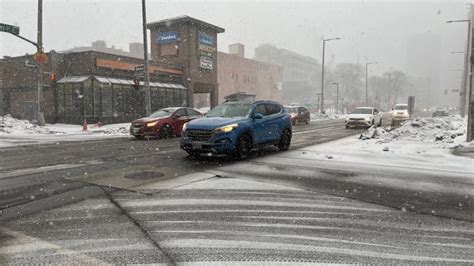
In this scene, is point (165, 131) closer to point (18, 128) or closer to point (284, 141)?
point (284, 141)

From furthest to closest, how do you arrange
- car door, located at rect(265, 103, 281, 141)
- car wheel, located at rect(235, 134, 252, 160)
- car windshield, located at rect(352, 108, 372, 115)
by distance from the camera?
car windshield, located at rect(352, 108, 372, 115) < car door, located at rect(265, 103, 281, 141) < car wheel, located at rect(235, 134, 252, 160)

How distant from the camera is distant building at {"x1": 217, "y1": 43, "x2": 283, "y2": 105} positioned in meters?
86.8

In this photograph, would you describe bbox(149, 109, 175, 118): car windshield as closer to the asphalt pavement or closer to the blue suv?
the blue suv

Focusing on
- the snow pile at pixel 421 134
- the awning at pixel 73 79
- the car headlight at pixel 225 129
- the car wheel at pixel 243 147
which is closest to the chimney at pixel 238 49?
the awning at pixel 73 79

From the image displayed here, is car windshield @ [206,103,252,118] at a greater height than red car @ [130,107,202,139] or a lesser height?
greater

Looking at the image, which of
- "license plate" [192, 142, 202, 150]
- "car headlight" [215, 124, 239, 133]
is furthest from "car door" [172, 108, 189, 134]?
"car headlight" [215, 124, 239, 133]

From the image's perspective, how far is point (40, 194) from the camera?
253 inches

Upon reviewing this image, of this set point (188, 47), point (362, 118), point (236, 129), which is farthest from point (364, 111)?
point (188, 47)

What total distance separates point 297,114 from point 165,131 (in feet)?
49.8

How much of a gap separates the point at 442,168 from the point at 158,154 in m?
7.80

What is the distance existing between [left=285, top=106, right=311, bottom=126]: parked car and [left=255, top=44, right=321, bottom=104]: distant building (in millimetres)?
93401

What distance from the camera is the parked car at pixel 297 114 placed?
1183 inches

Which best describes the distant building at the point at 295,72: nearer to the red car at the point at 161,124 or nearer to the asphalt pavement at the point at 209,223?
the red car at the point at 161,124

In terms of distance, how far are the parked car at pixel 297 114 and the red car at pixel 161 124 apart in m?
12.7
